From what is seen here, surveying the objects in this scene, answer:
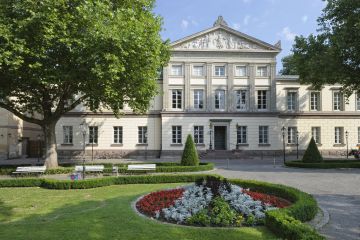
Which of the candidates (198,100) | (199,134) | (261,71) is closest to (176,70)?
(198,100)

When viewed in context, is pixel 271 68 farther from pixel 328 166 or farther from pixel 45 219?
pixel 45 219

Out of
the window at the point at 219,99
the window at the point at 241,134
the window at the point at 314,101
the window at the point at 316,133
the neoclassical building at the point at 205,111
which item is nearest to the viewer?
the neoclassical building at the point at 205,111

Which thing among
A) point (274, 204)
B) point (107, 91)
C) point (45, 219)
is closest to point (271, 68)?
point (107, 91)

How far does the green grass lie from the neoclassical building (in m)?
27.0

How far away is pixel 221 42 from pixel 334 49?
734 inches

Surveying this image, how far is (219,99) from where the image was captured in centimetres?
4212

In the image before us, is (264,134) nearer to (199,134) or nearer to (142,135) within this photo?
(199,134)

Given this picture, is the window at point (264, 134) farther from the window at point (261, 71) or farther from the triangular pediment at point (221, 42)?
the triangular pediment at point (221, 42)

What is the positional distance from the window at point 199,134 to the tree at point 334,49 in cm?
1578

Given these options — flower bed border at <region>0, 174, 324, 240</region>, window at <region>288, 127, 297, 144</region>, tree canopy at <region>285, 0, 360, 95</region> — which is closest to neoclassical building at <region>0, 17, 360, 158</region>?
window at <region>288, 127, 297, 144</region>

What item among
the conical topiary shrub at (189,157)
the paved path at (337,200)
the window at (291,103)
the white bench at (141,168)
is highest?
the window at (291,103)

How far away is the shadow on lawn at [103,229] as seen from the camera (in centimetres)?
838

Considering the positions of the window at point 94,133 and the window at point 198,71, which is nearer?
the window at point 198,71

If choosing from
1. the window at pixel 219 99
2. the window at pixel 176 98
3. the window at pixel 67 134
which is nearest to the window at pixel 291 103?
the window at pixel 219 99
